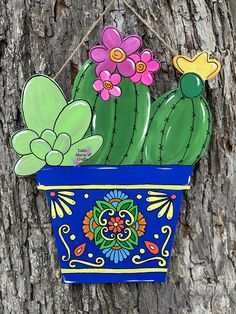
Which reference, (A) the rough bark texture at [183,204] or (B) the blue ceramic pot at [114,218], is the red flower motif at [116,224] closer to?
(B) the blue ceramic pot at [114,218]

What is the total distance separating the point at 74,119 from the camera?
1379mm

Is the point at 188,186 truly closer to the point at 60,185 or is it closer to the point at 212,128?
the point at 212,128

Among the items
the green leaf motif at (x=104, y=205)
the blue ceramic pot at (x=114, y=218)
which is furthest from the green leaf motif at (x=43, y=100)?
the green leaf motif at (x=104, y=205)

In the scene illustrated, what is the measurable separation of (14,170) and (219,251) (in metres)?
0.59

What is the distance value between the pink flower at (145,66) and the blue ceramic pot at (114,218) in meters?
0.22

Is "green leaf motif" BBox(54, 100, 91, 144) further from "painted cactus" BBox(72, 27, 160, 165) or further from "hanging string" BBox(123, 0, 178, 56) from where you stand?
"hanging string" BBox(123, 0, 178, 56)

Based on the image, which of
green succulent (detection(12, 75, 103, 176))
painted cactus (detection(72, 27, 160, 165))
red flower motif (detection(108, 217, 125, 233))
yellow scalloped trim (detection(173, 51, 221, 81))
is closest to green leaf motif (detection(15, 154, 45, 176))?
green succulent (detection(12, 75, 103, 176))

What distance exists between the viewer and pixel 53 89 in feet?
4.52

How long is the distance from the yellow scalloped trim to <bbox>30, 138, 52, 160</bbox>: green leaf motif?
38 cm

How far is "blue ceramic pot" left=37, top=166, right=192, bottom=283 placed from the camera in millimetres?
1412

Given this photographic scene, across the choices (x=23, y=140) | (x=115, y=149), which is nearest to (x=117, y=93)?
(x=115, y=149)

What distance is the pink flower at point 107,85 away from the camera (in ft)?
4.48

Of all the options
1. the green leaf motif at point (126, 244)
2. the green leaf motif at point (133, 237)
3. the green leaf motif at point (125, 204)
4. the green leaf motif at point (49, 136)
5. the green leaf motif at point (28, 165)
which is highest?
the green leaf motif at point (49, 136)

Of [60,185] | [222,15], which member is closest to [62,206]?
[60,185]
